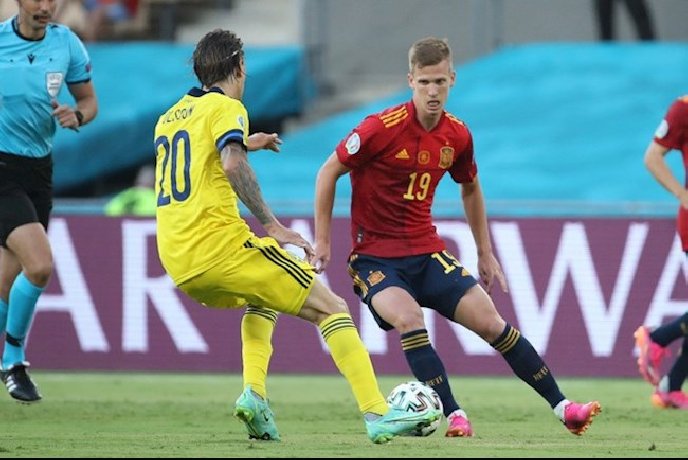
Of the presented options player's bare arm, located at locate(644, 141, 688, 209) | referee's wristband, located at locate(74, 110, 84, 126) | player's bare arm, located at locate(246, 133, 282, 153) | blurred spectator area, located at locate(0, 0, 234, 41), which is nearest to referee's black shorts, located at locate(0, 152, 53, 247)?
referee's wristband, located at locate(74, 110, 84, 126)

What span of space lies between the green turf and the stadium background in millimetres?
352

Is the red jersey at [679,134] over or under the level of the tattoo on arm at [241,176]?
under

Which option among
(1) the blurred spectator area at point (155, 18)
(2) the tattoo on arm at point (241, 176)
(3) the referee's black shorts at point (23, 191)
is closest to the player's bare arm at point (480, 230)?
(2) the tattoo on arm at point (241, 176)

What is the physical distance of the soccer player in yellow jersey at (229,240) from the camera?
25.4 ft

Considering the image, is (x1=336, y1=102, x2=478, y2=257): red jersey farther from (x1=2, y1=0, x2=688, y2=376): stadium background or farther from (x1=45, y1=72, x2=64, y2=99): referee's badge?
(x1=2, y1=0, x2=688, y2=376): stadium background

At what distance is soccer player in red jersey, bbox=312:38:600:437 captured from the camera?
8.41 m

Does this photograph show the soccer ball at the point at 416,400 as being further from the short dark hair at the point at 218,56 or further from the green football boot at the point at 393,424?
the short dark hair at the point at 218,56

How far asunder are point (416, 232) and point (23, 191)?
2695mm

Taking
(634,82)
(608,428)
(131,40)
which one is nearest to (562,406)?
(608,428)

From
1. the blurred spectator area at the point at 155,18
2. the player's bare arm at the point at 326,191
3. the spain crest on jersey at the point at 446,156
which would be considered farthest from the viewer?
the blurred spectator area at the point at 155,18

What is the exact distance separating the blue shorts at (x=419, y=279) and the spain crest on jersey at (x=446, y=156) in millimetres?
491

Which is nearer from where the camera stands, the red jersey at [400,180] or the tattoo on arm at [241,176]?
the tattoo on arm at [241,176]

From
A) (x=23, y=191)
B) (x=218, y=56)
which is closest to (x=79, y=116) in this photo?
(x=23, y=191)

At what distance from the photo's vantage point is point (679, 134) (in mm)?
10516
